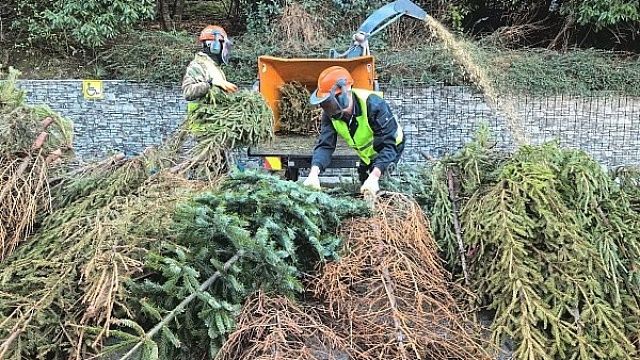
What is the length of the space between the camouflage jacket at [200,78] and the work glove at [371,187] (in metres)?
2.12

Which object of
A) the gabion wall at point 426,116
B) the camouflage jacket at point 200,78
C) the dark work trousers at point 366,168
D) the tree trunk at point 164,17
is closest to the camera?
the dark work trousers at point 366,168

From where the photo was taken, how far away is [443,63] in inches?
471

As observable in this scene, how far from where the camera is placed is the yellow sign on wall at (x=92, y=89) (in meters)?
11.4

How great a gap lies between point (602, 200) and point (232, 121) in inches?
106

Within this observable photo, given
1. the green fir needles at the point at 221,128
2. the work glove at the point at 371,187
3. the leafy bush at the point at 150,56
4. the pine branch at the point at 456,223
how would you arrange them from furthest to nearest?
the leafy bush at the point at 150,56 < the green fir needles at the point at 221,128 < the work glove at the point at 371,187 < the pine branch at the point at 456,223

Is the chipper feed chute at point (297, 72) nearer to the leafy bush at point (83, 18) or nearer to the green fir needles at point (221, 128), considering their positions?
the green fir needles at point (221, 128)

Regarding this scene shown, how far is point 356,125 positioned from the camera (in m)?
5.03

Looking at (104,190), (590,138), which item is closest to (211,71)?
(104,190)

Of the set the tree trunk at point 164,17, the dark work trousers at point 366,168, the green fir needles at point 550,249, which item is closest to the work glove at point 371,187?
the green fir needles at point 550,249

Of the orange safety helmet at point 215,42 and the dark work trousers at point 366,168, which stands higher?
the orange safety helmet at point 215,42

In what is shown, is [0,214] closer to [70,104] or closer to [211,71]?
[211,71]

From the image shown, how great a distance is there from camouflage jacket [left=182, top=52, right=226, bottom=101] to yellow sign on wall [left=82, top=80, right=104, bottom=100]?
534 centimetres

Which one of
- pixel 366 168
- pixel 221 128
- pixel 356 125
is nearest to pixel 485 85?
pixel 366 168

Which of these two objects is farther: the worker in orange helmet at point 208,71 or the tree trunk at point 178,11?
the tree trunk at point 178,11
